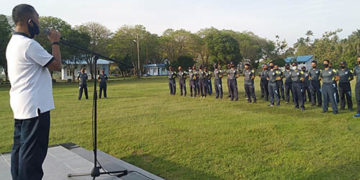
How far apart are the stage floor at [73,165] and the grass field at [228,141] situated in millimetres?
520

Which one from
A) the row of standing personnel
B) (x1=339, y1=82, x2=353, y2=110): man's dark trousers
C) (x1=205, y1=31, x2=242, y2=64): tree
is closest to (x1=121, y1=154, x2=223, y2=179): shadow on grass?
the row of standing personnel

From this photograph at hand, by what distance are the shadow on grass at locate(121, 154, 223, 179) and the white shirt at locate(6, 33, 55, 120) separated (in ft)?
7.51

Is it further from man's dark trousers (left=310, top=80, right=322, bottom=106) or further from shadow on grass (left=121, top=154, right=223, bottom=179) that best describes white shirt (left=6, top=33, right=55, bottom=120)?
man's dark trousers (left=310, top=80, right=322, bottom=106)

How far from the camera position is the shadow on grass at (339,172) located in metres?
3.91

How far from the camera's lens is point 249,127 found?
7.10m

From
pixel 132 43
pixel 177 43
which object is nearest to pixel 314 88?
pixel 132 43

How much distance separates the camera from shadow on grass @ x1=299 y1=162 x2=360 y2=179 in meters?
3.91

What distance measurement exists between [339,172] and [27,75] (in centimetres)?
433

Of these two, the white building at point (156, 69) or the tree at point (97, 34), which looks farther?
the white building at point (156, 69)

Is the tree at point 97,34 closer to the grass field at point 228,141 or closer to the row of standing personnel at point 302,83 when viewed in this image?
the row of standing personnel at point 302,83

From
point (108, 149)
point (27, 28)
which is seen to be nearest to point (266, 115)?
point (108, 149)

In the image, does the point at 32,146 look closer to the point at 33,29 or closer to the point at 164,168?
the point at 33,29

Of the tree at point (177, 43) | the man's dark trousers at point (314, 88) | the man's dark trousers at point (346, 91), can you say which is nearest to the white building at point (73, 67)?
the tree at point (177, 43)

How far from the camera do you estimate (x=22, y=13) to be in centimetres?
259
